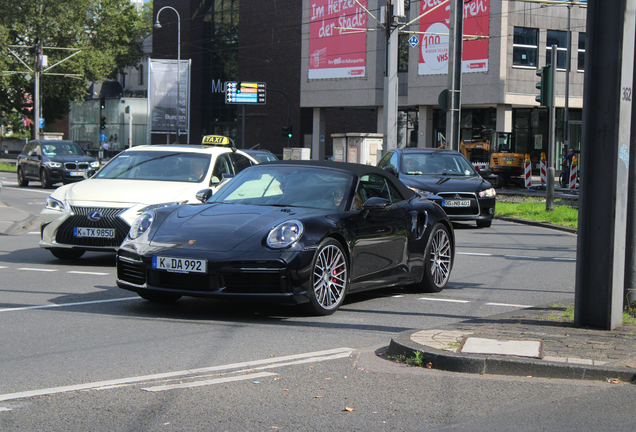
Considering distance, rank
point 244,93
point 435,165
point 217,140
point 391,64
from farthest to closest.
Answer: point 244,93 → point 391,64 → point 435,165 → point 217,140

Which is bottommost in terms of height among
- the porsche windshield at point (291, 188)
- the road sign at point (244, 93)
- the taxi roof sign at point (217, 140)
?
the porsche windshield at point (291, 188)

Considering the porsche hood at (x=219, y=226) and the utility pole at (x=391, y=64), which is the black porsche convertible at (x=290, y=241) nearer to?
the porsche hood at (x=219, y=226)

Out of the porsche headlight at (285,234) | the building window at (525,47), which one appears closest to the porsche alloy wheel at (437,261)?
the porsche headlight at (285,234)

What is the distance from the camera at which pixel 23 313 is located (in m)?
6.95

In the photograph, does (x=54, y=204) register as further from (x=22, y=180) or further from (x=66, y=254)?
(x=22, y=180)

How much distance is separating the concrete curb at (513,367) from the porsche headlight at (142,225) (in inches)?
119

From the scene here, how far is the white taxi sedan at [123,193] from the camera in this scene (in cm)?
995

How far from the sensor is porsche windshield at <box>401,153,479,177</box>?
58.1 feet

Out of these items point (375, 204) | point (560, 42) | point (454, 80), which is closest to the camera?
point (375, 204)

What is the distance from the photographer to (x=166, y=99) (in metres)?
43.5

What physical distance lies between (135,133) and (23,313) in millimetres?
77718

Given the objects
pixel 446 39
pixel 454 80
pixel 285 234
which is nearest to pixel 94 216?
pixel 285 234

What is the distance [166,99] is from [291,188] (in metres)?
37.1

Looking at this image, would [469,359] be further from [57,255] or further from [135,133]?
[135,133]
